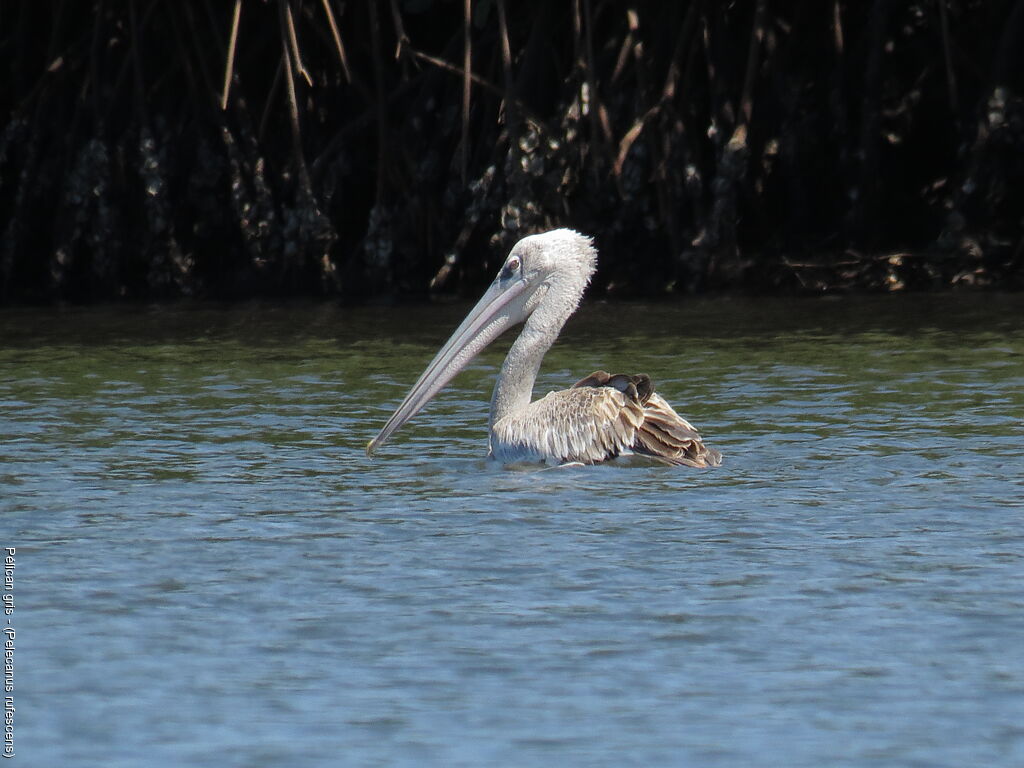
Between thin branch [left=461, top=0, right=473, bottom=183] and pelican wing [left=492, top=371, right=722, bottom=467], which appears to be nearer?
pelican wing [left=492, top=371, right=722, bottom=467]

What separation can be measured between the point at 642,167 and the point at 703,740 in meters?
9.57

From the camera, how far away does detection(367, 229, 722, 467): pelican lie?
7215 mm

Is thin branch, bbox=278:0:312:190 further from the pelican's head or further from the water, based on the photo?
the pelican's head

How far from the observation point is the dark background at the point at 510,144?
42.9ft

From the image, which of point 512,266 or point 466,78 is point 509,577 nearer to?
point 512,266

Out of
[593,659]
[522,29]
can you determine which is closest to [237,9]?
[522,29]

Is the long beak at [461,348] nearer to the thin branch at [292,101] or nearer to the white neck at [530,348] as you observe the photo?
the white neck at [530,348]

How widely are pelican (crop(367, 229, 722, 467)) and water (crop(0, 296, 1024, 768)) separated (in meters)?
0.16

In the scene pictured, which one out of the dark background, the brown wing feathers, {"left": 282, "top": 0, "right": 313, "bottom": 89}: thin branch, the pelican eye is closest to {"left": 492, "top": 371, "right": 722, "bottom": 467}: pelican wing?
the brown wing feathers

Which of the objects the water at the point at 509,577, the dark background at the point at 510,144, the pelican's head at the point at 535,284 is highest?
the dark background at the point at 510,144

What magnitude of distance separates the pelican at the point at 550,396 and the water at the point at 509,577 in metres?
0.16

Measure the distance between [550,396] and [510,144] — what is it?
17.5 feet

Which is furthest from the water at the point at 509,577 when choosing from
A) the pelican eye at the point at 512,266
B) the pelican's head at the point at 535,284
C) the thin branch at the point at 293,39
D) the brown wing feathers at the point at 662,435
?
the thin branch at the point at 293,39

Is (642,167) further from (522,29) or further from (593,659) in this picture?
(593,659)
